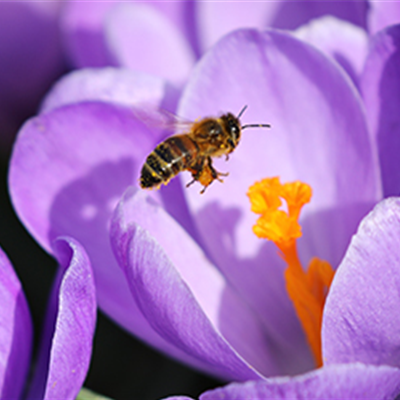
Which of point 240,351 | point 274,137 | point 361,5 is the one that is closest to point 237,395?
point 240,351

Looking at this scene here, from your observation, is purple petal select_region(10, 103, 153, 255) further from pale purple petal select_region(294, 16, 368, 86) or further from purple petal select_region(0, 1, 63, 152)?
purple petal select_region(0, 1, 63, 152)

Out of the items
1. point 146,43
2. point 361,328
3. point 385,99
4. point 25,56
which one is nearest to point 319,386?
point 361,328

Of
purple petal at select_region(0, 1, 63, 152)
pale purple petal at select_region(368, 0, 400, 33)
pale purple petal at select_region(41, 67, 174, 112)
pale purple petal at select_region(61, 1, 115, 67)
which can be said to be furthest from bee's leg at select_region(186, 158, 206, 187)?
purple petal at select_region(0, 1, 63, 152)

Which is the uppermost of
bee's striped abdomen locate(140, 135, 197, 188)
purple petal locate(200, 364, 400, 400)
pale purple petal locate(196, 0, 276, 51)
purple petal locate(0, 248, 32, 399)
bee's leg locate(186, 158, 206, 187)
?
pale purple petal locate(196, 0, 276, 51)

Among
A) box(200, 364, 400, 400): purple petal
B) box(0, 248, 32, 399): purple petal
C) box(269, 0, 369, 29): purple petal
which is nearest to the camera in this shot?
box(200, 364, 400, 400): purple petal

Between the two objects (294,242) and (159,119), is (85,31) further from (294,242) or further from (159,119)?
(294,242)

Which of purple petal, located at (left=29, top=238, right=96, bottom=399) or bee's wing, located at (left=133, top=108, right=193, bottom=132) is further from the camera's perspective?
bee's wing, located at (left=133, top=108, right=193, bottom=132)

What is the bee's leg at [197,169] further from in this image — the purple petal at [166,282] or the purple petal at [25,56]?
the purple petal at [25,56]
